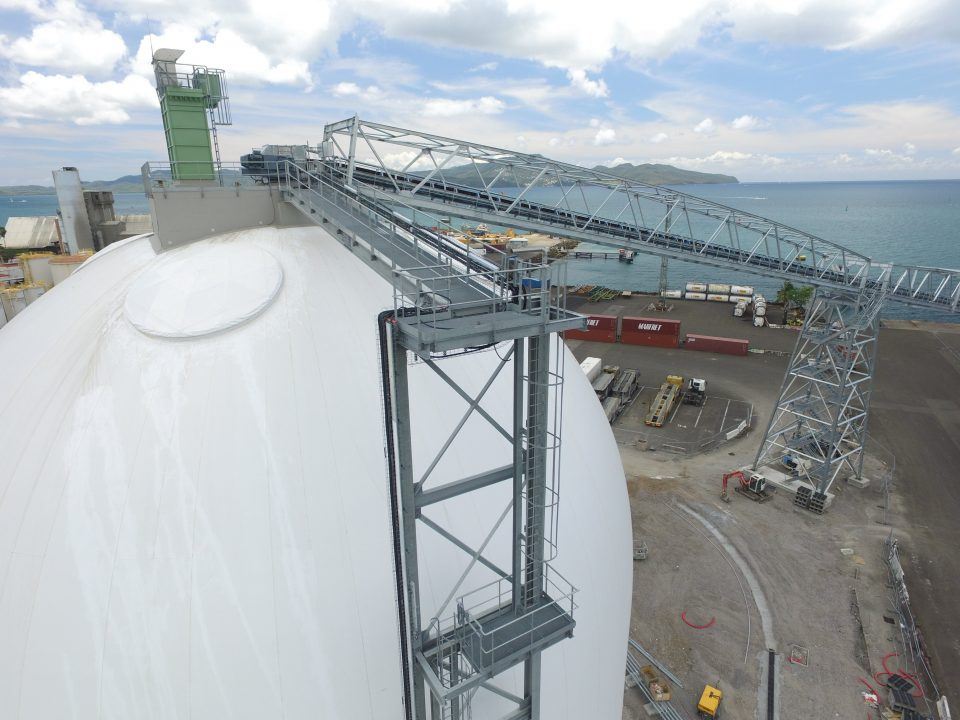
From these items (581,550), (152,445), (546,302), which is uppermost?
(546,302)

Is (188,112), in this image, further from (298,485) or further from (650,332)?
(650,332)

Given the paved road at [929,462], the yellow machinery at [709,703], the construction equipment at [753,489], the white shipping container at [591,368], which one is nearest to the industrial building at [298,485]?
the yellow machinery at [709,703]

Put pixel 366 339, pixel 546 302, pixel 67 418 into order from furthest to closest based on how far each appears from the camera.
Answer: pixel 366 339 < pixel 67 418 < pixel 546 302

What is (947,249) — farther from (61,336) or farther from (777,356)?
(61,336)

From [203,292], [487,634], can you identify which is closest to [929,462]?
[487,634]

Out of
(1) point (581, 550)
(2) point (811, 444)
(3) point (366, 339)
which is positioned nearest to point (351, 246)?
(3) point (366, 339)

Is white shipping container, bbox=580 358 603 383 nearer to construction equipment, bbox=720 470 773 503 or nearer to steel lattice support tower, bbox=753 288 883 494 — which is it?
steel lattice support tower, bbox=753 288 883 494

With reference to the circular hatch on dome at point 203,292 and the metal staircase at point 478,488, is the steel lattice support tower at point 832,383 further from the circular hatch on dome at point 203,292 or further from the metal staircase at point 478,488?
the circular hatch on dome at point 203,292

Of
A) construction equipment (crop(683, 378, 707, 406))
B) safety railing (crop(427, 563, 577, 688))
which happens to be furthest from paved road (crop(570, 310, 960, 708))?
safety railing (crop(427, 563, 577, 688))
